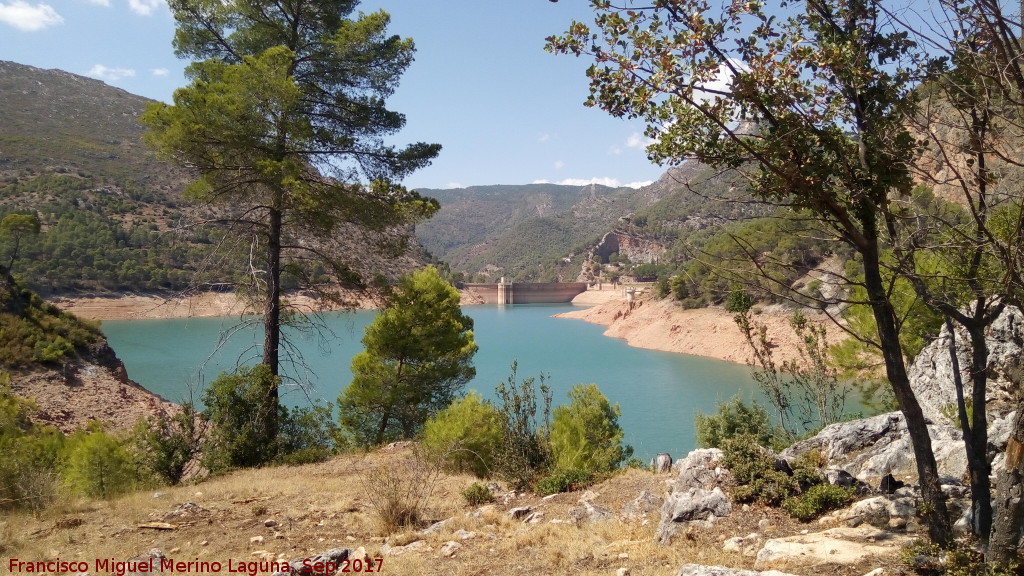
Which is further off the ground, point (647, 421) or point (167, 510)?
point (167, 510)

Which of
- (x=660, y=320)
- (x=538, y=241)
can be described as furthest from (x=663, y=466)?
(x=538, y=241)

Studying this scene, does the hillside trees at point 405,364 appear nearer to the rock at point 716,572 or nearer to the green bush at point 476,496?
the green bush at point 476,496

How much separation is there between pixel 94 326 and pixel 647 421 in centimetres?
1967

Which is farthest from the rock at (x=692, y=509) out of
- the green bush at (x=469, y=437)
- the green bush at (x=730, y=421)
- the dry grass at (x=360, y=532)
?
the green bush at (x=730, y=421)

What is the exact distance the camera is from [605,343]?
45656 millimetres

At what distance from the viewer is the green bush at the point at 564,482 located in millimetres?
6414

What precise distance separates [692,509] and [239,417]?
282 inches

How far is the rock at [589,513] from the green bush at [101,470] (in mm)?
5855

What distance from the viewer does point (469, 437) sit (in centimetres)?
833

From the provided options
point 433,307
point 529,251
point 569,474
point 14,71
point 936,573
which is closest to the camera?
point 936,573

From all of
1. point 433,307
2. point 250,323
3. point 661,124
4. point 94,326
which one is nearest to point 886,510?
point 661,124

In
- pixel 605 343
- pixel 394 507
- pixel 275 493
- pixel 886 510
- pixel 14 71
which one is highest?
pixel 14 71

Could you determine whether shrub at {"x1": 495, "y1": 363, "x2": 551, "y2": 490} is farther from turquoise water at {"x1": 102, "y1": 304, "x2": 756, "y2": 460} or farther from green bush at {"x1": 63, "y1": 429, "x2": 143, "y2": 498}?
green bush at {"x1": 63, "y1": 429, "x2": 143, "y2": 498}

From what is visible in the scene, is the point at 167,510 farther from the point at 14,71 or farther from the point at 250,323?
the point at 14,71
